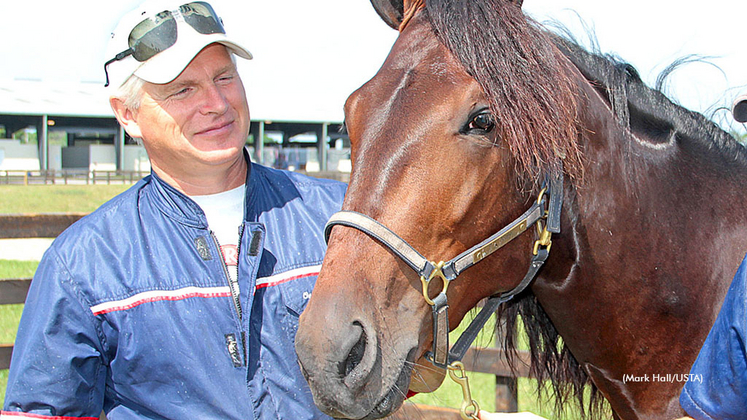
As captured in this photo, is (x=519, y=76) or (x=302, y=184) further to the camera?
(x=302, y=184)

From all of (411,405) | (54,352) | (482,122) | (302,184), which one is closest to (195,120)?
(302,184)

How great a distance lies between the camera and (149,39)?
184cm

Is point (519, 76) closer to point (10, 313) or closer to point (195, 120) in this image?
point (195, 120)

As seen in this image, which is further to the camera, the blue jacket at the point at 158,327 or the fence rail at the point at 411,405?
the fence rail at the point at 411,405

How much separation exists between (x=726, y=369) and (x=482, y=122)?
34.3 inches

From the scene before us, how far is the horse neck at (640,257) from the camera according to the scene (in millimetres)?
1896

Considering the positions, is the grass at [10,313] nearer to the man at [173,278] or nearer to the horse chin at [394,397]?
the man at [173,278]

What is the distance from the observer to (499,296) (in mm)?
1981

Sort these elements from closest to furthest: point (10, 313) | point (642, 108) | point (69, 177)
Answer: point (642, 108) < point (10, 313) < point (69, 177)

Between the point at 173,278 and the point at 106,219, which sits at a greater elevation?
the point at 106,219

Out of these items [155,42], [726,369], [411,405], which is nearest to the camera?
[726,369]

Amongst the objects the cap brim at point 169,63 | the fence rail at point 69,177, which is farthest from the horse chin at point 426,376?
the fence rail at point 69,177

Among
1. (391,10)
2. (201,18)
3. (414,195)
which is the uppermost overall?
(391,10)

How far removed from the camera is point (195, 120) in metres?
1.95
